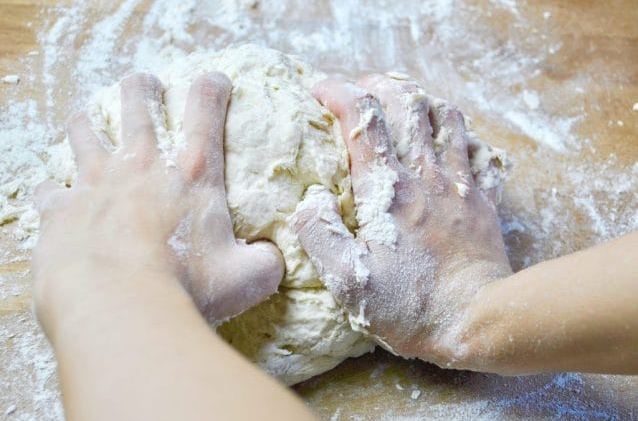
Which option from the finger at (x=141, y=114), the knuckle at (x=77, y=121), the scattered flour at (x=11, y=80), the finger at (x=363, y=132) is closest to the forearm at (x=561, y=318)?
the finger at (x=363, y=132)

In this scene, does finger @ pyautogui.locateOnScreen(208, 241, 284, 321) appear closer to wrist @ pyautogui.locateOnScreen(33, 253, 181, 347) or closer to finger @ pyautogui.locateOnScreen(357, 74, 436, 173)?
wrist @ pyautogui.locateOnScreen(33, 253, 181, 347)

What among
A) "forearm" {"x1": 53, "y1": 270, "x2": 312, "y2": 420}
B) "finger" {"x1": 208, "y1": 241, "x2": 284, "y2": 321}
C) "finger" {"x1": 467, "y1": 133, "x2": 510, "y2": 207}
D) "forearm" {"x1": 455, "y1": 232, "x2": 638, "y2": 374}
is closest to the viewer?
"forearm" {"x1": 53, "y1": 270, "x2": 312, "y2": 420}

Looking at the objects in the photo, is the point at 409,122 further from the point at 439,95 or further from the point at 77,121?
the point at 77,121

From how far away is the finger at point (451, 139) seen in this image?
1086 millimetres

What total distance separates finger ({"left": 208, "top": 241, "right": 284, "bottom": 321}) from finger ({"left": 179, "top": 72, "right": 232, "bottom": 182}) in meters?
0.13

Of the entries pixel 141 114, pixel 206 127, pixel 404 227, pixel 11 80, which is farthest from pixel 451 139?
pixel 11 80

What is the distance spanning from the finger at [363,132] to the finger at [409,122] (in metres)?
0.04

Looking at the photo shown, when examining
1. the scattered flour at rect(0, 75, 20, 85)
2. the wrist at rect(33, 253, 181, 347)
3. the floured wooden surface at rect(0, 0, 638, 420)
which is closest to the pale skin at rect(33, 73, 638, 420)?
the wrist at rect(33, 253, 181, 347)

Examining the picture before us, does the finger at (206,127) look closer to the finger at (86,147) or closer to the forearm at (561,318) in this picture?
the finger at (86,147)

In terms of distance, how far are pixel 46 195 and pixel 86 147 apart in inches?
4.0

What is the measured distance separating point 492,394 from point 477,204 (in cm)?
33

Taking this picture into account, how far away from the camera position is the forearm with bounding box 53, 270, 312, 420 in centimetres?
64

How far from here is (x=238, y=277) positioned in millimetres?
899

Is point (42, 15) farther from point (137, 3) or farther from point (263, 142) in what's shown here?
point (263, 142)
